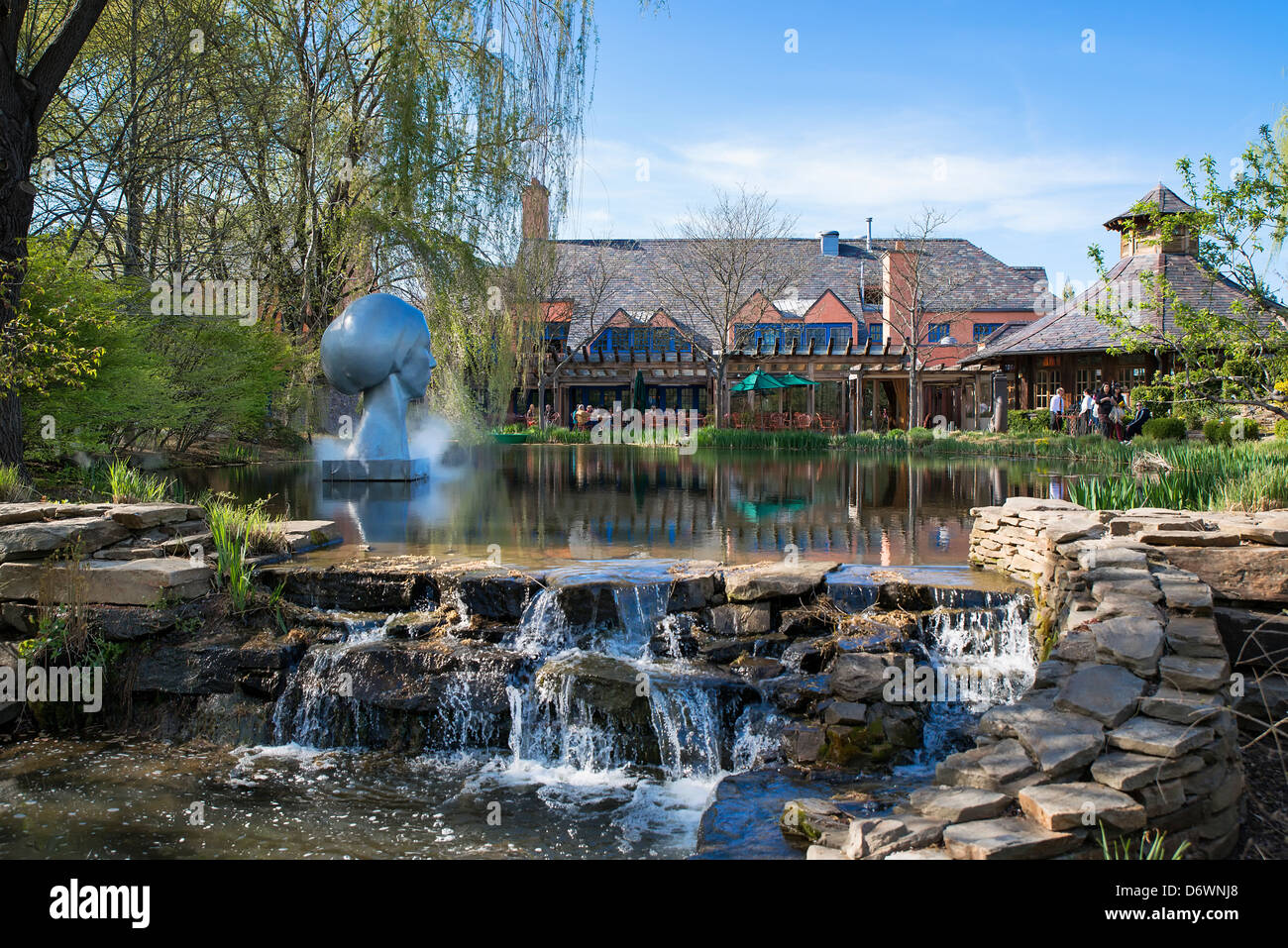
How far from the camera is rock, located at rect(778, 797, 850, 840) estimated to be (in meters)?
4.13

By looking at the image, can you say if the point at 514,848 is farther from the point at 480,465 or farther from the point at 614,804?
the point at 480,465

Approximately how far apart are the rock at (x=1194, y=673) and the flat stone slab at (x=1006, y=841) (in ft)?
4.83

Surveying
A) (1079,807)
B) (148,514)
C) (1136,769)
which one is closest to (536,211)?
(148,514)

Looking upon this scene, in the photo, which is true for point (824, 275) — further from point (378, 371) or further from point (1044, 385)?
point (378, 371)

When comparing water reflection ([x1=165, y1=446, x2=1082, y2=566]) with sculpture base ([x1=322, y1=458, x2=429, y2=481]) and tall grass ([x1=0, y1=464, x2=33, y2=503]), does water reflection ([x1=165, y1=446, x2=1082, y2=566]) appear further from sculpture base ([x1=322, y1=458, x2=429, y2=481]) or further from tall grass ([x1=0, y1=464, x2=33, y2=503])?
tall grass ([x1=0, y1=464, x2=33, y2=503])

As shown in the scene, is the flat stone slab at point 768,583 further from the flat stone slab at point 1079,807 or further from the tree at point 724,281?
the tree at point 724,281

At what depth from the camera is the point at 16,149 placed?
856 cm

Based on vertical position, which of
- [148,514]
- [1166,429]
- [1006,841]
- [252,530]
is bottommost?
[1006,841]

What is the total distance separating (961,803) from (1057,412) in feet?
85.9

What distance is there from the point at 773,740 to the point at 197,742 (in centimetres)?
381

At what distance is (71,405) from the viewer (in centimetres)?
1084

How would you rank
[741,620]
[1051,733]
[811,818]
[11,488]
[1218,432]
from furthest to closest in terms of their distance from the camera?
1. [1218,432]
2. [11,488]
3. [741,620]
4. [811,818]
5. [1051,733]
